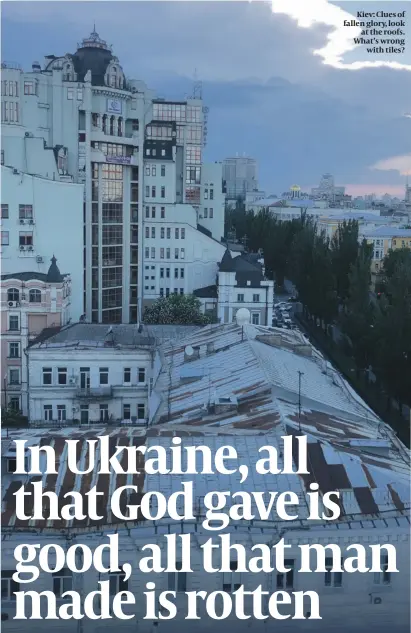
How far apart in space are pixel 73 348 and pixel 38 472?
14.2 metres

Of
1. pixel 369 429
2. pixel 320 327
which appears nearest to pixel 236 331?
pixel 369 429

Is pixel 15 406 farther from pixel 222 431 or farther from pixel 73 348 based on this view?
pixel 222 431

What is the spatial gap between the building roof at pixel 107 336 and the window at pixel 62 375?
0.88 meters

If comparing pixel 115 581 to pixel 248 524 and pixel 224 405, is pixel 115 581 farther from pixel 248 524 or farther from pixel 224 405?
pixel 224 405

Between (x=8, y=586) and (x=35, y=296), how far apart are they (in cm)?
2157

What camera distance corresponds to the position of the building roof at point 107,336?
28281 mm

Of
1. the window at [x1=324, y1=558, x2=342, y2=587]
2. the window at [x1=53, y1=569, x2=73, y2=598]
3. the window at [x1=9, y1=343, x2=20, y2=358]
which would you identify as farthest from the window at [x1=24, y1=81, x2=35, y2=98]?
the window at [x1=324, y1=558, x2=342, y2=587]

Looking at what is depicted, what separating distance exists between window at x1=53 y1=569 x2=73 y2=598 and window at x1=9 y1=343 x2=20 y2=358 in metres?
20.8

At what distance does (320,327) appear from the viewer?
176 ft

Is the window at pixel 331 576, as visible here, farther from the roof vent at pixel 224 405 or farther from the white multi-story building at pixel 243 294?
the white multi-story building at pixel 243 294

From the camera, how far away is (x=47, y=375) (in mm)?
27734

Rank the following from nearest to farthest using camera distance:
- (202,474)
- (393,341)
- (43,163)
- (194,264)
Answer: (202,474)
(393,341)
(43,163)
(194,264)

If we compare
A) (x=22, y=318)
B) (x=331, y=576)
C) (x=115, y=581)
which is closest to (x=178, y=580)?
(x=115, y=581)

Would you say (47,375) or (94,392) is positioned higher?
→ (47,375)
